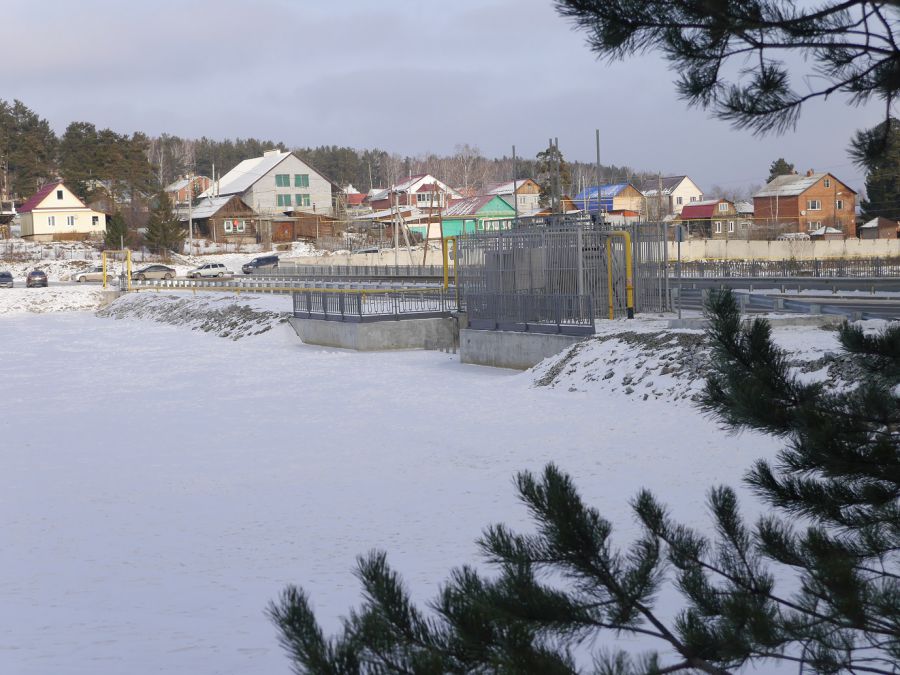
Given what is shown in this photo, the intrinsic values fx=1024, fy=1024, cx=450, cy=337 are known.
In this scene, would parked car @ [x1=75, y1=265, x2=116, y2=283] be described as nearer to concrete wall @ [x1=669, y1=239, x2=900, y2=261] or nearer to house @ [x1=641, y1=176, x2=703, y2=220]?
concrete wall @ [x1=669, y1=239, x2=900, y2=261]

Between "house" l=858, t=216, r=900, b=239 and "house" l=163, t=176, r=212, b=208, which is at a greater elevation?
"house" l=163, t=176, r=212, b=208

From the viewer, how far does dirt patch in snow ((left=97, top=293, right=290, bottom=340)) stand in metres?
36.6

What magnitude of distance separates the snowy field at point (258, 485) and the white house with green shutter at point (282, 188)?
76.5 m

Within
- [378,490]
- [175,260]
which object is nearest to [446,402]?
[378,490]

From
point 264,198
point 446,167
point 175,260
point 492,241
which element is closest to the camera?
point 492,241

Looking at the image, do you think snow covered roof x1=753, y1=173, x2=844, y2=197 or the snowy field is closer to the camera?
the snowy field

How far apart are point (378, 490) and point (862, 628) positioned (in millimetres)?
9097

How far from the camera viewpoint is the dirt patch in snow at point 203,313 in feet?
120

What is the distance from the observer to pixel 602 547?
166 inches

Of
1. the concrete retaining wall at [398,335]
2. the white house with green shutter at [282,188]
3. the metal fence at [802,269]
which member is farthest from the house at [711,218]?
the concrete retaining wall at [398,335]

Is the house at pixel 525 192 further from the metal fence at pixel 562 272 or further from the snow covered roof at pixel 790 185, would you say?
the metal fence at pixel 562 272

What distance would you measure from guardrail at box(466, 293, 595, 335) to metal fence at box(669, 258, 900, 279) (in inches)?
762

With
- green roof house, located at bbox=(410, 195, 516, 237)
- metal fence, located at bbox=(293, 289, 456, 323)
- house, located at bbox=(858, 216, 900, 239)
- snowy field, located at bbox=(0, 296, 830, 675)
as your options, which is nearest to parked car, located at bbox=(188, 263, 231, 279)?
green roof house, located at bbox=(410, 195, 516, 237)

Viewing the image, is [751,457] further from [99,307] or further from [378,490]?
[99,307]
